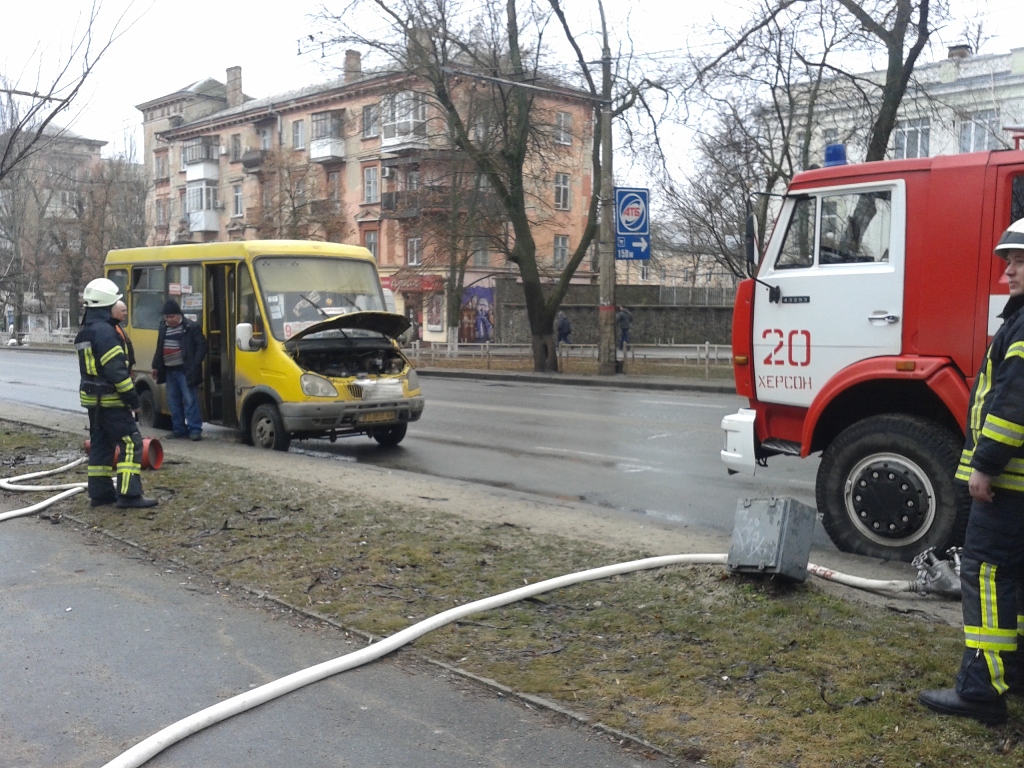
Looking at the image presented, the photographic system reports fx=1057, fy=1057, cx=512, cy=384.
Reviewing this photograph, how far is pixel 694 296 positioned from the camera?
44906 millimetres

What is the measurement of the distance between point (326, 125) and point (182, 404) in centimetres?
4780

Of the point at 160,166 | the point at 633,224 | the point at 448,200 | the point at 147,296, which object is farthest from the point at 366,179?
the point at 147,296

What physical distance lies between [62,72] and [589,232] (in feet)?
65.9

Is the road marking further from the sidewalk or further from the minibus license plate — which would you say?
the sidewalk

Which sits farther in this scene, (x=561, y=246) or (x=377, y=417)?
(x=561, y=246)

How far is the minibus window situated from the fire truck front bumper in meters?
8.80

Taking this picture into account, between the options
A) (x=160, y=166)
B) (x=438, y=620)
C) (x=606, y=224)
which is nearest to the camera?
(x=438, y=620)

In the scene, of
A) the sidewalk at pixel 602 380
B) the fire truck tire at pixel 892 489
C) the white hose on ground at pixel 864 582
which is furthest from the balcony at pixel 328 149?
the white hose on ground at pixel 864 582

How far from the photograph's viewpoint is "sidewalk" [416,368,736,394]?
23859 mm

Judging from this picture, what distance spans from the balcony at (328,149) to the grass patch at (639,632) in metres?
51.9

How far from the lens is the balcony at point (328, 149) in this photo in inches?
2267

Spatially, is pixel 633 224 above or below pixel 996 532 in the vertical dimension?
above

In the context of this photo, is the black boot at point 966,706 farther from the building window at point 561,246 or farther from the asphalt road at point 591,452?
the building window at point 561,246

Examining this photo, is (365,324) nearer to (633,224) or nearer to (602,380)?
(602,380)
